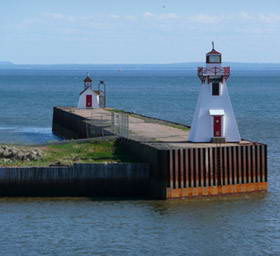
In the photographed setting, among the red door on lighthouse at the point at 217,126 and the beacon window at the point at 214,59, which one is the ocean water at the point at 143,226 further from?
the beacon window at the point at 214,59

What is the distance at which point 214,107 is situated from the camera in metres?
44.5

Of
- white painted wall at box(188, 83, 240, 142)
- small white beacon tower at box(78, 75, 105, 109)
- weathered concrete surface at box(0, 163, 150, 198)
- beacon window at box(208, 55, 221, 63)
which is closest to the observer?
weathered concrete surface at box(0, 163, 150, 198)

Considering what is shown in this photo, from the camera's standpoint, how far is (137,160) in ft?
144

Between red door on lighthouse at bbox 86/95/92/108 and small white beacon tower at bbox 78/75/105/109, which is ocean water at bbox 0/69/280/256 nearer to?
small white beacon tower at bbox 78/75/105/109

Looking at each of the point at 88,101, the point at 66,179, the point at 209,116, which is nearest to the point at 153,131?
the point at 209,116

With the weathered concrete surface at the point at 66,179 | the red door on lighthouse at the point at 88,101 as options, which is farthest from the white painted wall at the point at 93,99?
the weathered concrete surface at the point at 66,179

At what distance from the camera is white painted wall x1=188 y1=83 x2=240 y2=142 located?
44469 mm

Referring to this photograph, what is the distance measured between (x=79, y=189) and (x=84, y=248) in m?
9.20

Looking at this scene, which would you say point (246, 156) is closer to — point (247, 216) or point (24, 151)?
point (247, 216)

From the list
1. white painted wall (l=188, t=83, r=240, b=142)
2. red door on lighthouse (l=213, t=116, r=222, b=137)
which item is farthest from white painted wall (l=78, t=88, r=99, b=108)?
red door on lighthouse (l=213, t=116, r=222, b=137)

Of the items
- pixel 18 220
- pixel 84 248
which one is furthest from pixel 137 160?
pixel 84 248

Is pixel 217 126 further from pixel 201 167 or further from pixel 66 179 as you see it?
pixel 66 179

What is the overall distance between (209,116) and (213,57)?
336 cm

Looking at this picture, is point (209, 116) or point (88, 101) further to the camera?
point (88, 101)
